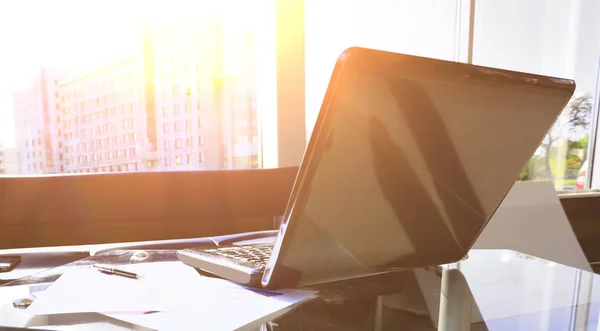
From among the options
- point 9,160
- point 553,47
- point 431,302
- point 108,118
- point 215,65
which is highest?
point 553,47

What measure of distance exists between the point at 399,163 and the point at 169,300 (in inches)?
15.6

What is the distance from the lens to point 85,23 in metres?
2.26

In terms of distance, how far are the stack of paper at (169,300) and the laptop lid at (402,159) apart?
5 cm

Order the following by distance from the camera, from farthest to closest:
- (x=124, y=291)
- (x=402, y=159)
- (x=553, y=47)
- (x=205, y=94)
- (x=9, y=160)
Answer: (x=553, y=47) < (x=205, y=94) < (x=9, y=160) < (x=124, y=291) < (x=402, y=159)

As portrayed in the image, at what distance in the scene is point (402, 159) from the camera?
0.55m

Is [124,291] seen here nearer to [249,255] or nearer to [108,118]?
[249,255]

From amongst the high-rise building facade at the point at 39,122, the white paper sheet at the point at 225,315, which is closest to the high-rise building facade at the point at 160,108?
the high-rise building facade at the point at 39,122

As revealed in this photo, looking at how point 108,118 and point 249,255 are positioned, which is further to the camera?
point 108,118

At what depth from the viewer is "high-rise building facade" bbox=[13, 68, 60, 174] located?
2.18 metres

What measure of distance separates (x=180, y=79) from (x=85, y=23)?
23.1 inches

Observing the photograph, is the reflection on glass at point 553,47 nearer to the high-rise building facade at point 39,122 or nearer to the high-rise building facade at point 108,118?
the high-rise building facade at point 108,118

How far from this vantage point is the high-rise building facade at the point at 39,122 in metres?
2.18

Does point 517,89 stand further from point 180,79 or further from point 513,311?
point 180,79

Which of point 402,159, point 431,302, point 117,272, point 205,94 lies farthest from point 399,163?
point 205,94
